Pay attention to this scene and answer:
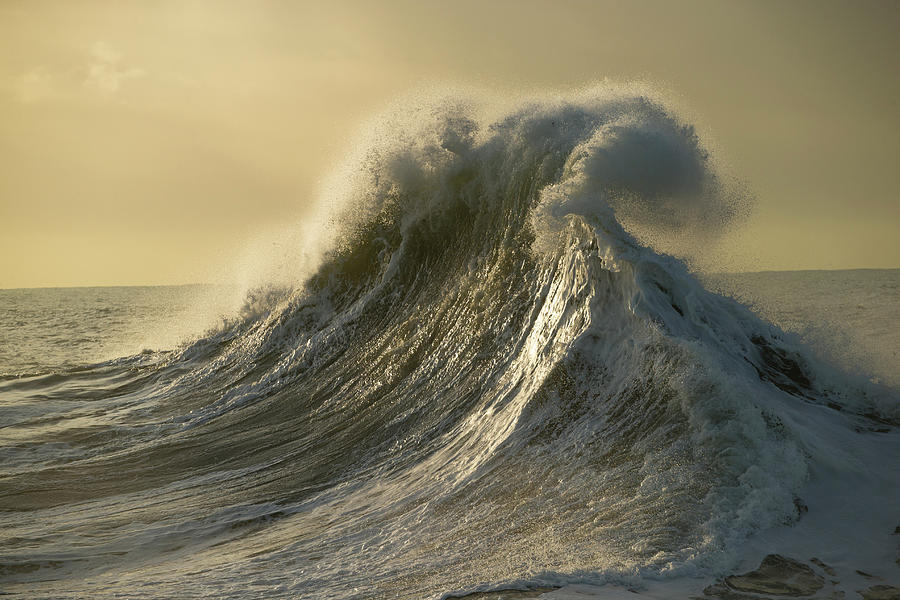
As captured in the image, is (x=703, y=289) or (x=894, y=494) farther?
(x=703, y=289)

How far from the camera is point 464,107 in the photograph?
9.42 metres

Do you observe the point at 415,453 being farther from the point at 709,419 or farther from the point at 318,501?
the point at 709,419

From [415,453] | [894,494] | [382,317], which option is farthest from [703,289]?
[382,317]

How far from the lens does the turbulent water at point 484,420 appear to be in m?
3.79

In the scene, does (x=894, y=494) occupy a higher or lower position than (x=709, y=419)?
lower

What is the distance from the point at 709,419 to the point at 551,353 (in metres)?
1.58

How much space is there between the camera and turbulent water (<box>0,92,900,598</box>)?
3.79 m

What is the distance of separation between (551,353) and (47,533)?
422 cm

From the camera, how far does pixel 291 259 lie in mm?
11539

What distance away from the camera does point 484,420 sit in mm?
5586

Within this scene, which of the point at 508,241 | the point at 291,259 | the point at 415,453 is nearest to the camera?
the point at 415,453

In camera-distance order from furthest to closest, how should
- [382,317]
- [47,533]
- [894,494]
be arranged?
[382,317] < [47,533] < [894,494]

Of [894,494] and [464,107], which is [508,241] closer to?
[464,107]

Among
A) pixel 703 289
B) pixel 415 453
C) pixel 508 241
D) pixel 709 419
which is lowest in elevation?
pixel 415 453
